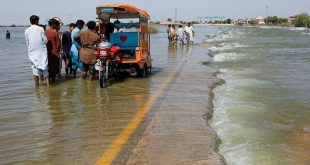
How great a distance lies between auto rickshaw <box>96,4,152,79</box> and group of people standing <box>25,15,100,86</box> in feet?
2.21

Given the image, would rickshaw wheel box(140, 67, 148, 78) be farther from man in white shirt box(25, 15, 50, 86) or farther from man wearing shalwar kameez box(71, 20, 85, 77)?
man in white shirt box(25, 15, 50, 86)

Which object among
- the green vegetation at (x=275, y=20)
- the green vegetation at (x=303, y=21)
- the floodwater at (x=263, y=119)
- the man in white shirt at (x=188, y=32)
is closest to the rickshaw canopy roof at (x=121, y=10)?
the floodwater at (x=263, y=119)

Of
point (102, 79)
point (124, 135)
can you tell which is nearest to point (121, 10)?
point (102, 79)

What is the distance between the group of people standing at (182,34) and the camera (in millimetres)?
31084

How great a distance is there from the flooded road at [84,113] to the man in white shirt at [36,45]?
56cm

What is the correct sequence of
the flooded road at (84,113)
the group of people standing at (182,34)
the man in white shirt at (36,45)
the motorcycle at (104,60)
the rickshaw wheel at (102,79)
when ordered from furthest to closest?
the group of people standing at (182,34) < the motorcycle at (104,60) < the rickshaw wheel at (102,79) < the man in white shirt at (36,45) < the flooded road at (84,113)

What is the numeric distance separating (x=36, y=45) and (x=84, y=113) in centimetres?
317

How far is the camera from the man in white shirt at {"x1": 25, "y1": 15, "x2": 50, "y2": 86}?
9.92 m

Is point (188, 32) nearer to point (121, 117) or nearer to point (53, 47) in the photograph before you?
point (53, 47)

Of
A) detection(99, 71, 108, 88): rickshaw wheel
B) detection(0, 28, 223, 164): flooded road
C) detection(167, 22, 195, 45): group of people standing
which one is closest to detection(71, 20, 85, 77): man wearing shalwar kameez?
detection(0, 28, 223, 164): flooded road

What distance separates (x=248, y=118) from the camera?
7.29m

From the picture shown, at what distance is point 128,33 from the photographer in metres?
12.1

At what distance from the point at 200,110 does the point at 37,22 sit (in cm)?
437

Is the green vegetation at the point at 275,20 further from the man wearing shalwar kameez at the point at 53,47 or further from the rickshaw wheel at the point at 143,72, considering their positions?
the man wearing shalwar kameez at the point at 53,47
